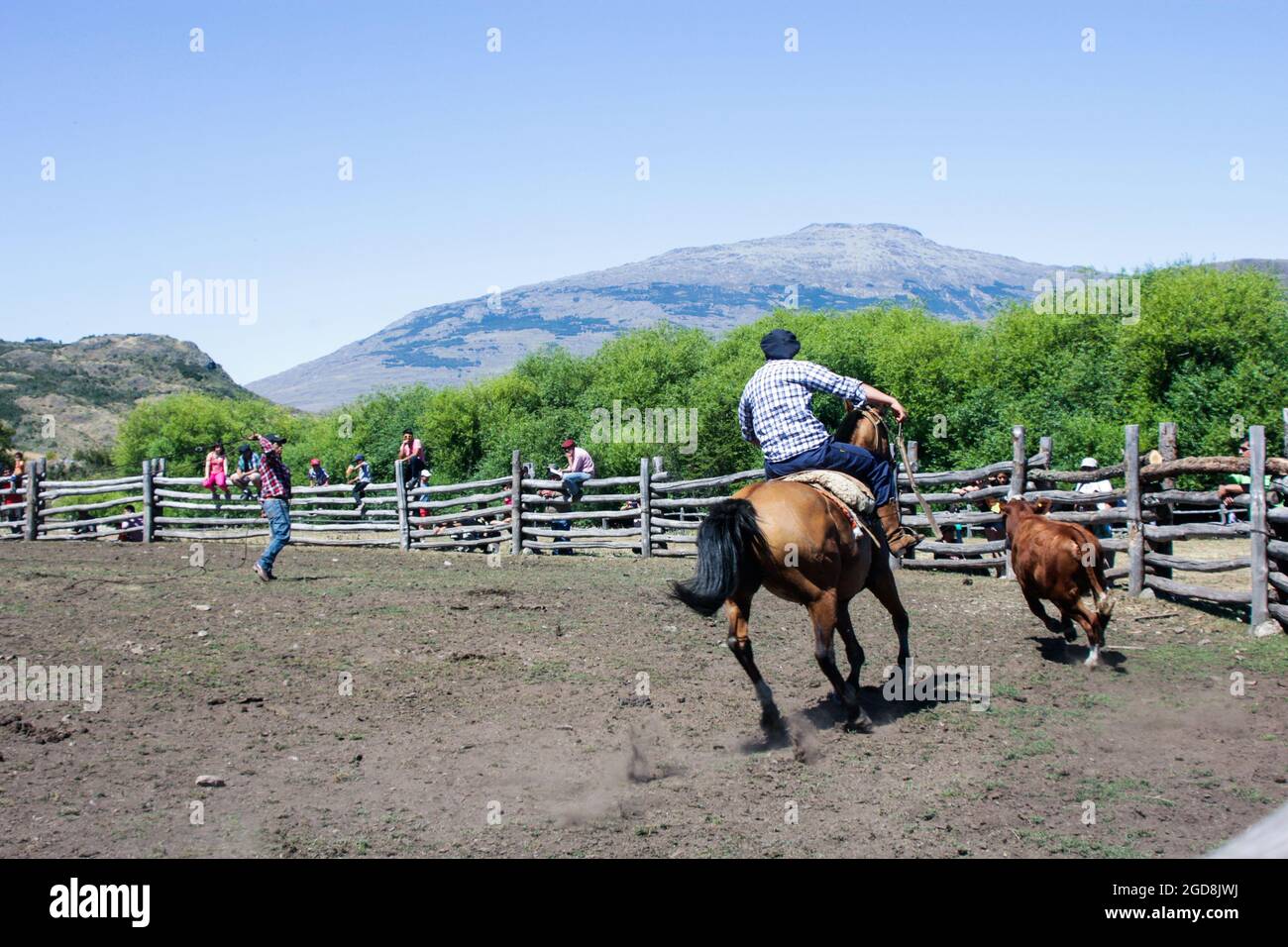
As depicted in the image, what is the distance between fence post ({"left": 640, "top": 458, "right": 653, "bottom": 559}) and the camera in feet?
64.0

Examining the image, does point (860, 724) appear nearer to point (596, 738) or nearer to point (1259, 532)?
point (596, 738)

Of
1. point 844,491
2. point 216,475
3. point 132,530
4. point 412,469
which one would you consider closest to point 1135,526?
point 844,491

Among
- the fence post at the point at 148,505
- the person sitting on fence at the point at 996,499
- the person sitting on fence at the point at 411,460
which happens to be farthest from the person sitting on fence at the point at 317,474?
the person sitting on fence at the point at 996,499

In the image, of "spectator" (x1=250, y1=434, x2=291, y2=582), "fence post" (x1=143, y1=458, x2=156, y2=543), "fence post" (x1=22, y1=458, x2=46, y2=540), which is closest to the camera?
"spectator" (x1=250, y1=434, x2=291, y2=582)

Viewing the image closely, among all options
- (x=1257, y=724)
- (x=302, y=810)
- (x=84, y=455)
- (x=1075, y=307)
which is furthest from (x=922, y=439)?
(x=84, y=455)

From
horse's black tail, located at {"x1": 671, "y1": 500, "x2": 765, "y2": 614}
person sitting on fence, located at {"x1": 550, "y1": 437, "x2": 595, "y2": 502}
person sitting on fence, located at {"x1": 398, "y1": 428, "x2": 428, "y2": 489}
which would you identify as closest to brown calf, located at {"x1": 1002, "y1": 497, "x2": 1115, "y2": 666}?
horse's black tail, located at {"x1": 671, "y1": 500, "x2": 765, "y2": 614}

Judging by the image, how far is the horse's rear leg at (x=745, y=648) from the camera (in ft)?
22.0

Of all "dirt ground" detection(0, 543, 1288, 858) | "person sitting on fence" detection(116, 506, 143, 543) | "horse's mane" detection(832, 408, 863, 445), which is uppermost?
"horse's mane" detection(832, 408, 863, 445)

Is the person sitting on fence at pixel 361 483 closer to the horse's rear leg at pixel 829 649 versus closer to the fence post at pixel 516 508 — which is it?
the fence post at pixel 516 508

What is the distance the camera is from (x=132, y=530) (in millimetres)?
23891

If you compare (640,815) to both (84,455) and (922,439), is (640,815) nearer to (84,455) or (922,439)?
(922,439)

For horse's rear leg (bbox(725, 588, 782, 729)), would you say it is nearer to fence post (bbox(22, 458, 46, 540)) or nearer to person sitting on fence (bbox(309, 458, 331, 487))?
person sitting on fence (bbox(309, 458, 331, 487))

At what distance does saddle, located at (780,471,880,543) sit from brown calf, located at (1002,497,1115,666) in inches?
103

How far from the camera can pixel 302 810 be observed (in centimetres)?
555
